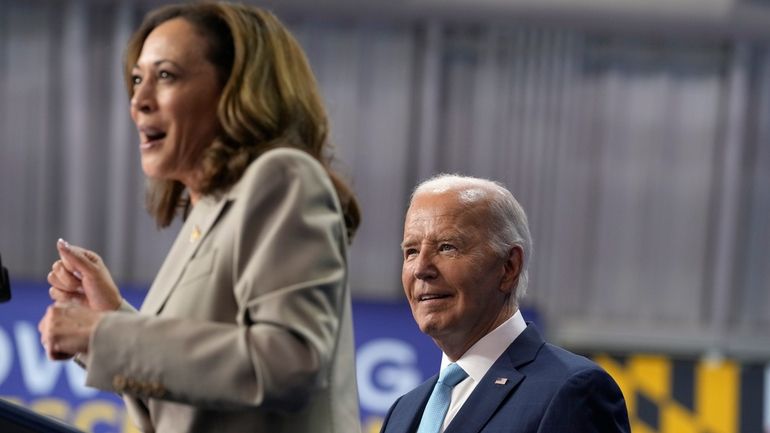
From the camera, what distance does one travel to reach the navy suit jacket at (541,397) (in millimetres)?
2229

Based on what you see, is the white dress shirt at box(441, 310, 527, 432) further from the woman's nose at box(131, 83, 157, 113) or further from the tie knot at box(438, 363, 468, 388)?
the woman's nose at box(131, 83, 157, 113)

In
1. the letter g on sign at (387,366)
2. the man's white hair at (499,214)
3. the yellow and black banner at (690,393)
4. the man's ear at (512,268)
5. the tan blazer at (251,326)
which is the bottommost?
the yellow and black banner at (690,393)

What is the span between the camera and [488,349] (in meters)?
2.48

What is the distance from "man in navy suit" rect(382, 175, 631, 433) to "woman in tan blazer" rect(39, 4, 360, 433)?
0.87 meters

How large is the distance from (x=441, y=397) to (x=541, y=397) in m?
0.26

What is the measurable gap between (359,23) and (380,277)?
4.84ft

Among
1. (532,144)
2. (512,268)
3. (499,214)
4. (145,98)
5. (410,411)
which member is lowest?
(532,144)

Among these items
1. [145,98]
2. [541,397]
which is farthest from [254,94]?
[541,397]

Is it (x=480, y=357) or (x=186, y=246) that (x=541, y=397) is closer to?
(x=480, y=357)

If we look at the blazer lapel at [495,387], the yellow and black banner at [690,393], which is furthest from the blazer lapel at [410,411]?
the yellow and black banner at [690,393]

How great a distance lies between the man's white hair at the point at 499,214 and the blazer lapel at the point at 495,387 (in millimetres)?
168

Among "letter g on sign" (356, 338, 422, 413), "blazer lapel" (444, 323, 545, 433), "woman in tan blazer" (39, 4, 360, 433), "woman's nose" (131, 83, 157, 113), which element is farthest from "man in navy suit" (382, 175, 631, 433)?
"letter g on sign" (356, 338, 422, 413)

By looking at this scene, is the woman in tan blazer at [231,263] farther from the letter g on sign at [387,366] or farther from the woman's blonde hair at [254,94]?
the letter g on sign at [387,366]

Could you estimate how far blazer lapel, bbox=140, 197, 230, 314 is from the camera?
143 cm
